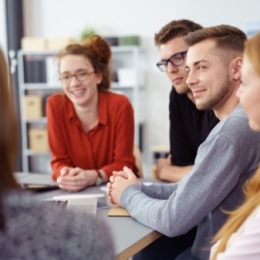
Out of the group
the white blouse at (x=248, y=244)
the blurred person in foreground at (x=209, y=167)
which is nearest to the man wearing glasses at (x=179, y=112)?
the blurred person in foreground at (x=209, y=167)

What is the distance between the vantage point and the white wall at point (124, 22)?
5145 mm

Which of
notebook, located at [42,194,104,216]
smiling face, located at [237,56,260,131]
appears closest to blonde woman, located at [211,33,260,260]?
smiling face, located at [237,56,260,131]

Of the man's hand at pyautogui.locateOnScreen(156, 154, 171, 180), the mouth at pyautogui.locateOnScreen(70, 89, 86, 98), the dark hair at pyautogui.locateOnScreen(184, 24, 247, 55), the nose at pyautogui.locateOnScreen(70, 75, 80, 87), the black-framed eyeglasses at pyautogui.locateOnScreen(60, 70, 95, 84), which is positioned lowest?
the man's hand at pyautogui.locateOnScreen(156, 154, 171, 180)

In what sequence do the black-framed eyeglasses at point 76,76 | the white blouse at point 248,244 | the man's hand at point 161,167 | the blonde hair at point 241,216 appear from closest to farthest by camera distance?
the white blouse at point 248,244
the blonde hair at point 241,216
the man's hand at point 161,167
the black-framed eyeglasses at point 76,76

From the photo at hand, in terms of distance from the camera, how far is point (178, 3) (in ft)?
15.2

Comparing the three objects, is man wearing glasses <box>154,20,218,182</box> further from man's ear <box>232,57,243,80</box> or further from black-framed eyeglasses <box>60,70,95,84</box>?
man's ear <box>232,57,243,80</box>

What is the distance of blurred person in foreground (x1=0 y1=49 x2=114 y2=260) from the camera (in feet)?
2.39

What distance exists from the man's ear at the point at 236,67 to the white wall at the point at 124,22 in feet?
9.98

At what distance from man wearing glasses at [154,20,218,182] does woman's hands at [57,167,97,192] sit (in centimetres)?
39

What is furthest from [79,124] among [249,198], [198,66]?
[249,198]

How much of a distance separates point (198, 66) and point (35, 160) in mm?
4250

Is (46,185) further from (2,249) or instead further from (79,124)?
(2,249)

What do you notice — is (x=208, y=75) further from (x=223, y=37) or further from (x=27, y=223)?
(x=27, y=223)

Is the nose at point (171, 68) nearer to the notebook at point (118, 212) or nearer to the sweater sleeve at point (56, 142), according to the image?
the sweater sleeve at point (56, 142)
